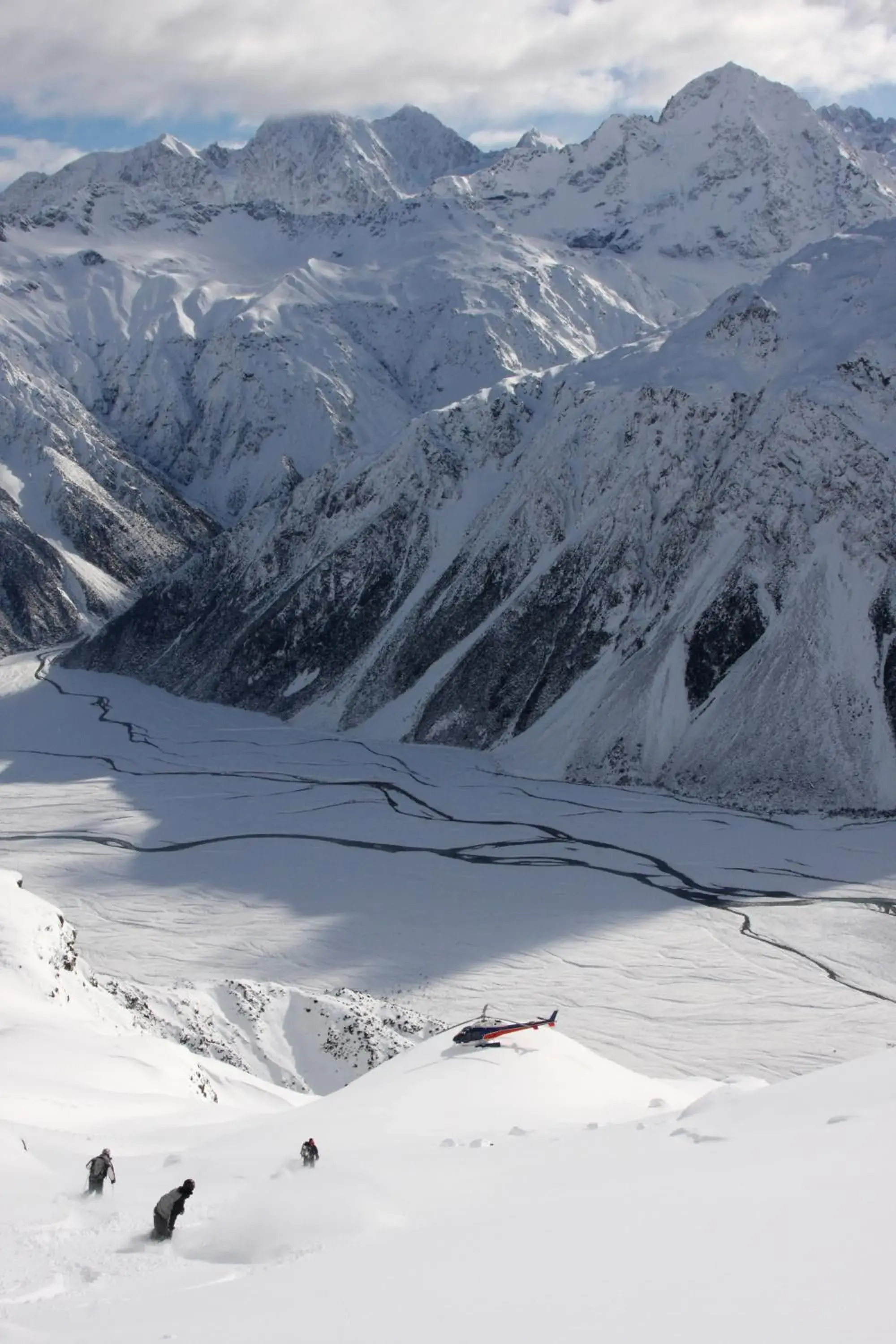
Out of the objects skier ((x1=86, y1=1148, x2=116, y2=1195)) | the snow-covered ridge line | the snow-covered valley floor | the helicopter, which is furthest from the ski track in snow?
skier ((x1=86, y1=1148, x2=116, y2=1195))

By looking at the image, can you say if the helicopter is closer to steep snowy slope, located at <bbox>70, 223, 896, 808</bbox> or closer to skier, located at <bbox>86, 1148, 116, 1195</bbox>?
skier, located at <bbox>86, 1148, 116, 1195</bbox>

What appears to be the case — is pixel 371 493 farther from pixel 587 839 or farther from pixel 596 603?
pixel 587 839

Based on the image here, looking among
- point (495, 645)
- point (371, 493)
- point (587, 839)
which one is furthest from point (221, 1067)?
point (371, 493)

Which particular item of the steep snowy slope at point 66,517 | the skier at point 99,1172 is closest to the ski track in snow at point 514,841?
the skier at point 99,1172

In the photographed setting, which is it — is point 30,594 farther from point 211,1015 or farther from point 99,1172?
point 99,1172

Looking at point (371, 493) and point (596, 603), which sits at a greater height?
point (371, 493)
